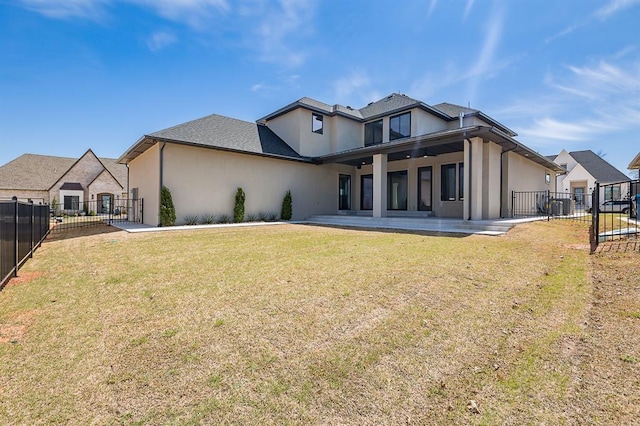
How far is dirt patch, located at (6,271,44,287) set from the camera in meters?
4.72

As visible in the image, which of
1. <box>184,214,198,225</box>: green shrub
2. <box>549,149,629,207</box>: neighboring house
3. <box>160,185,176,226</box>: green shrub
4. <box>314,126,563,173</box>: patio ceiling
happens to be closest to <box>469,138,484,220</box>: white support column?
<box>314,126,563,173</box>: patio ceiling

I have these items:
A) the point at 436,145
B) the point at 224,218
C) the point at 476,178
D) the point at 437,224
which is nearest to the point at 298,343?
the point at 437,224

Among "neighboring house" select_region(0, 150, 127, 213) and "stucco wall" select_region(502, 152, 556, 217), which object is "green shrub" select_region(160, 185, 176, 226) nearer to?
"stucco wall" select_region(502, 152, 556, 217)

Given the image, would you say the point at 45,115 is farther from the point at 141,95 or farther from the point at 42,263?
the point at 42,263

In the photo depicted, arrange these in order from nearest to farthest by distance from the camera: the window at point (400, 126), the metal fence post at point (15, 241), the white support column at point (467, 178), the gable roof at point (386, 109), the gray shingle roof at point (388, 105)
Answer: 1. the metal fence post at point (15, 241)
2. the white support column at point (467, 178)
3. the window at point (400, 126)
4. the gable roof at point (386, 109)
5. the gray shingle roof at point (388, 105)

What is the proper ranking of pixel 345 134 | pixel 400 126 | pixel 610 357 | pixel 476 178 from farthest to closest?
pixel 345 134 < pixel 400 126 < pixel 476 178 < pixel 610 357

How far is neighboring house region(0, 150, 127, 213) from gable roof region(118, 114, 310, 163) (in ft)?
49.1

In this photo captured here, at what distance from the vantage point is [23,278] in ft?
16.5

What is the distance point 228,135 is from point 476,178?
11880 millimetres

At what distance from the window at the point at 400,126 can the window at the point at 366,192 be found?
9.72 ft

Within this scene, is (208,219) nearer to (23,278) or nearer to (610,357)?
(23,278)

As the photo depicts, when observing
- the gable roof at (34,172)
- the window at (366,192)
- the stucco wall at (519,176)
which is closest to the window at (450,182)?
the stucco wall at (519,176)

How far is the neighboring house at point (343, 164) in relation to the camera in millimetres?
12344

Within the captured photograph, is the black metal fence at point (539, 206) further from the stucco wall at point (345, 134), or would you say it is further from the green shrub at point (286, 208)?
the green shrub at point (286, 208)
